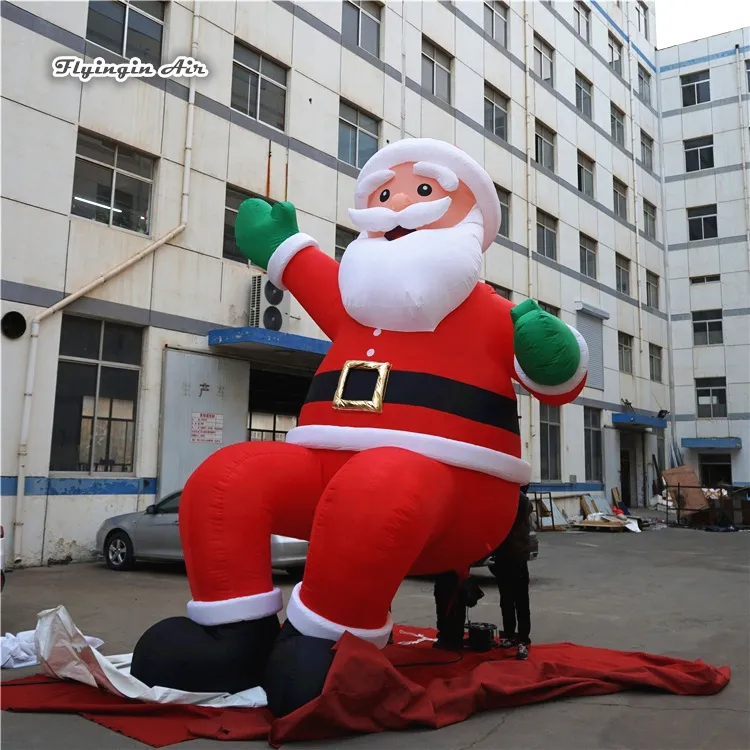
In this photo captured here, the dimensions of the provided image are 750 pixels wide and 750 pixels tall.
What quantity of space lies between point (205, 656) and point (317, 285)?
234 centimetres

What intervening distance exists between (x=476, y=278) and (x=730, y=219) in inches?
1031

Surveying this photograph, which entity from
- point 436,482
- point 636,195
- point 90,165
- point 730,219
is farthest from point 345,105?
point 730,219

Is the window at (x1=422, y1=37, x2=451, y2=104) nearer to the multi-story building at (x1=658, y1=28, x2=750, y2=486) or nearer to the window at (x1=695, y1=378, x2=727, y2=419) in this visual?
the multi-story building at (x1=658, y1=28, x2=750, y2=486)

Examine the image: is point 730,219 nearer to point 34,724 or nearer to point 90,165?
point 90,165

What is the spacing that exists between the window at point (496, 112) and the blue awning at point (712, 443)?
13.8 metres

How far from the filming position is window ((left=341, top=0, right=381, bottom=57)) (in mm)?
14570

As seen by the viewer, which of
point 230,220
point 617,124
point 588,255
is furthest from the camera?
point 617,124

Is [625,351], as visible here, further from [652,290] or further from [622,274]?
[652,290]

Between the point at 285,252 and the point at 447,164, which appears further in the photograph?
the point at 285,252

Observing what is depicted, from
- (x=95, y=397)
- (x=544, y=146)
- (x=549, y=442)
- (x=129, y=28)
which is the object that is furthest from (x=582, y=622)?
(x=544, y=146)

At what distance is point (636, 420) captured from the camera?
22500mm

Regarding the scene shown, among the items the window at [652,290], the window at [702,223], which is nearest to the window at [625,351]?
the window at [652,290]

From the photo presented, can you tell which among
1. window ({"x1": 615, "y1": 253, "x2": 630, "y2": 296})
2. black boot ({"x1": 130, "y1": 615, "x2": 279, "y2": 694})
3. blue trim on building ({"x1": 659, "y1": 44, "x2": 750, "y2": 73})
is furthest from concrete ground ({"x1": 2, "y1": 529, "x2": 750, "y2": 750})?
blue trim on building ({"x1": 659, "y1": 44, "x2": 750, "y2": 73})

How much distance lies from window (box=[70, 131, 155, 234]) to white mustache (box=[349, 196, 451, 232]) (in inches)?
281
